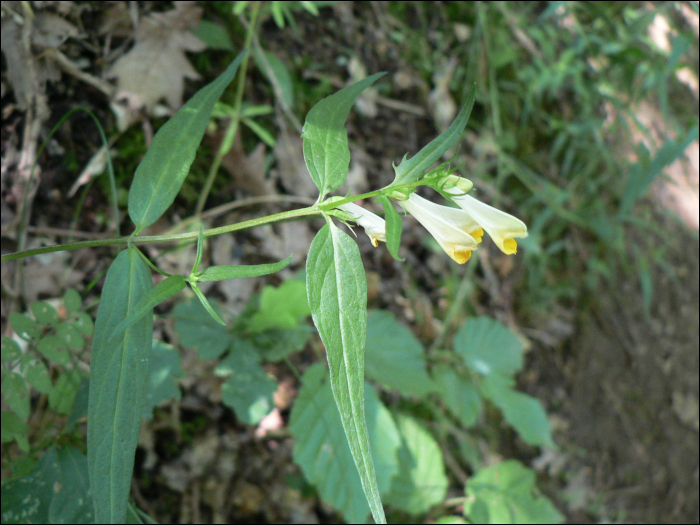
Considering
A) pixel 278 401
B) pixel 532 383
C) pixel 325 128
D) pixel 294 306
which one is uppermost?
pixel 325 128

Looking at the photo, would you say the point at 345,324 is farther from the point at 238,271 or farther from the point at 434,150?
the point at 434,150

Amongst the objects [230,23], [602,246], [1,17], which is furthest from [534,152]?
[1,17]

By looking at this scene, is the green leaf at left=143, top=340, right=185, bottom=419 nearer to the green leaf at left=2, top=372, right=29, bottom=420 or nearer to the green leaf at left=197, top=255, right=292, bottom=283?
the green leaf at left=2, top=372, right=29, bottom=420

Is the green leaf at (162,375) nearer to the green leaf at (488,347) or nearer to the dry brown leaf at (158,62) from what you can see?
the dry brown leaf at (158,62)

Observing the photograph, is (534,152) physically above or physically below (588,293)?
above

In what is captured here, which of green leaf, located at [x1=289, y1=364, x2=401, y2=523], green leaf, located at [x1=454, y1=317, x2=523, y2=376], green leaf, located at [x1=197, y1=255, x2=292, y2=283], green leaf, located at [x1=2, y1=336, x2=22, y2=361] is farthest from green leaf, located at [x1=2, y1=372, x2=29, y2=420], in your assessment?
green leaf, located at [x1=454, y1=317, x2=523, y2=376]

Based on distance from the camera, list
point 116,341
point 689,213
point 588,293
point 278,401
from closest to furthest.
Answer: point 116,341 → point 278,401 → point 689,213 → point 588,293

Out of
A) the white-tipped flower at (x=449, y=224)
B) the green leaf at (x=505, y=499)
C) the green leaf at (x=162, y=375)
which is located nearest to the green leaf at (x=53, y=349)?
the green leaf at (x=162, y=375)

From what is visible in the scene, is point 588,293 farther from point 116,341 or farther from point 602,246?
point 116,341
